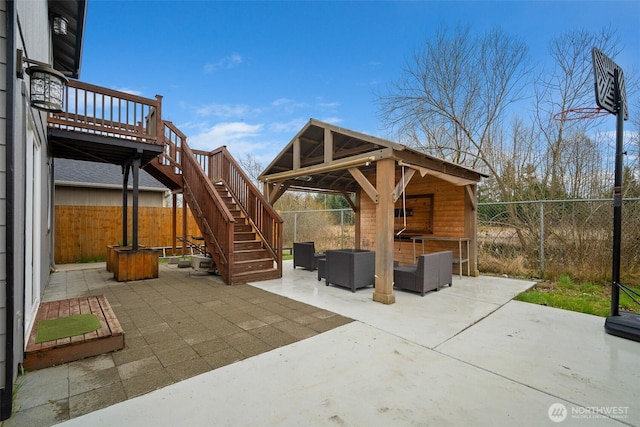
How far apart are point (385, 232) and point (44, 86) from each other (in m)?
4.12

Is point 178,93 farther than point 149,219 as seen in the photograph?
Yes

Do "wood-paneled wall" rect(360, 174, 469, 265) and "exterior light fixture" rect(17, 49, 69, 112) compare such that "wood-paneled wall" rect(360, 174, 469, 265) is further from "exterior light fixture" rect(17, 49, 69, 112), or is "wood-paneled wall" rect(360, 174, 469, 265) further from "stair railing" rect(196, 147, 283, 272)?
"exterior light fixture" rect(17, 49, 69, 112)

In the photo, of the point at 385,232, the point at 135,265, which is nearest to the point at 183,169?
the point at 135,265

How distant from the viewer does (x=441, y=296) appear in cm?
505

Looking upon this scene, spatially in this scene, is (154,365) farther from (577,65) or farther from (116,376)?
(577,65)

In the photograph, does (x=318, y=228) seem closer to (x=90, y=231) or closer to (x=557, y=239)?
(x=90, y=231)

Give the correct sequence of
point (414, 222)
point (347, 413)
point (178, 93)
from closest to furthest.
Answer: point (347, 413)
point (414, 222)
point (178, 93)

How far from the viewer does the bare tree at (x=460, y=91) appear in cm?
974

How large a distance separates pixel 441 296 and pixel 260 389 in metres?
3.81

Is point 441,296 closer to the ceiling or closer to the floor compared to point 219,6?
closer to the floor

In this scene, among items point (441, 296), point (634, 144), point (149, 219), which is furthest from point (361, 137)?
point (149, 219)

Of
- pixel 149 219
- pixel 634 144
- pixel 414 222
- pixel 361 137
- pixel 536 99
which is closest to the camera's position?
pixel 361 137

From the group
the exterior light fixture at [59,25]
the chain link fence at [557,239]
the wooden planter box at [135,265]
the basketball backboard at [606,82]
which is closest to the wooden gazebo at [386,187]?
the chain link fence at [557,239]

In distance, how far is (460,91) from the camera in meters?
10.3
